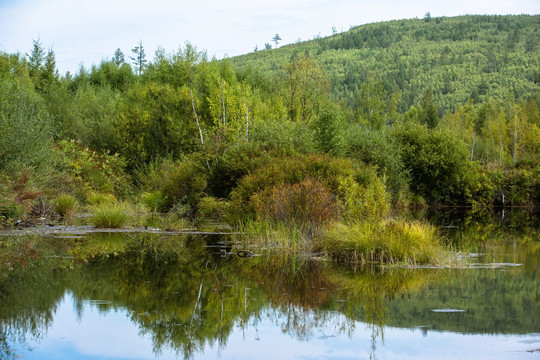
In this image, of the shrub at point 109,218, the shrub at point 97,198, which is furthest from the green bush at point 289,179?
the shrub at point 97,198

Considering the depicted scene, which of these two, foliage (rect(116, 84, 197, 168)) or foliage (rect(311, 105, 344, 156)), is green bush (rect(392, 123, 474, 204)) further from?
foliage (rect(116, 84, 197, 168))

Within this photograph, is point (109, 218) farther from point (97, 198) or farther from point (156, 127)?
point (156, 127)

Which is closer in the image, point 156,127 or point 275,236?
point 275,236

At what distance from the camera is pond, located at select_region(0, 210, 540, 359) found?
308 inches

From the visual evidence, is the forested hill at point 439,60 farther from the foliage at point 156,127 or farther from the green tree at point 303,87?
the foliage at point 156,127

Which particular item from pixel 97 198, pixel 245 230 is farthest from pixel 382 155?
pixel 245 230

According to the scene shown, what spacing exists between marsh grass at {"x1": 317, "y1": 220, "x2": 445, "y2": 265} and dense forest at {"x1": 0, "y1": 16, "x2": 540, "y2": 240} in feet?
5.54

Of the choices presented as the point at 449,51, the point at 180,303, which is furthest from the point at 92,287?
the point at 449,51

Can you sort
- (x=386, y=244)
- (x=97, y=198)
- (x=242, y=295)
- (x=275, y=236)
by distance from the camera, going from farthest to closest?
(x=97, y=198)
(x=275, y=236)
(x=386, y=244)
(x=242, y=295)

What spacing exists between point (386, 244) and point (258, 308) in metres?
6.02

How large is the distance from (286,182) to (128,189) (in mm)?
17087

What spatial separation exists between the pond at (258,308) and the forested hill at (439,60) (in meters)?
96.4

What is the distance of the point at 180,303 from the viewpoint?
10242mm

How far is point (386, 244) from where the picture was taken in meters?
15.3
